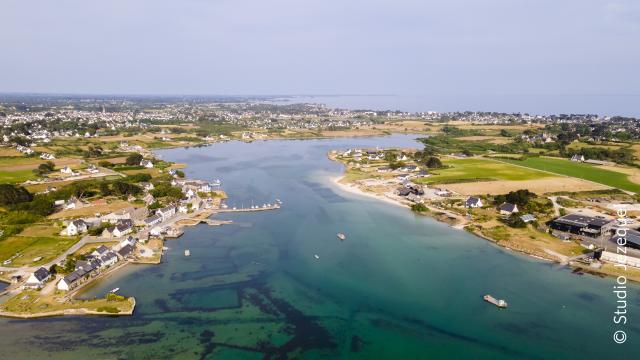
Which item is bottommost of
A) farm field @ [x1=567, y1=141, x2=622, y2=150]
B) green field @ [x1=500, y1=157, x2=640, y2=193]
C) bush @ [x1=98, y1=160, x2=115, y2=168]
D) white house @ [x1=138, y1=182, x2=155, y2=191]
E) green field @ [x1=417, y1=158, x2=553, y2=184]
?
white house @ [x1=138, y1=182, x2=155, y2=191]

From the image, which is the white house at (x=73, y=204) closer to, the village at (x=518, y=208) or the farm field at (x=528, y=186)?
the village at (x=518, y=208)

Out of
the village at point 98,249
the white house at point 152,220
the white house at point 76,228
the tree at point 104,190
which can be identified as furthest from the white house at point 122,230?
the tree at point 104,190

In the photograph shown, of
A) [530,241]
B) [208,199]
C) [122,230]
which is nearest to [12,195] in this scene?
[122,230]

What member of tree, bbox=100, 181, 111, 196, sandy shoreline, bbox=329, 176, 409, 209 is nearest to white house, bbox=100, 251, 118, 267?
tree, bbox=100, 181, 111, 196

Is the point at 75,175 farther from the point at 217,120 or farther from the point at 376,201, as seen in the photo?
the point at 217,120

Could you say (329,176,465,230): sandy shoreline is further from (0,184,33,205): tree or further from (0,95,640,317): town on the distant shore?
(0,184,33,205): tree

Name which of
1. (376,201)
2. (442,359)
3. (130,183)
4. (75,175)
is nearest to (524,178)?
(376,201)
